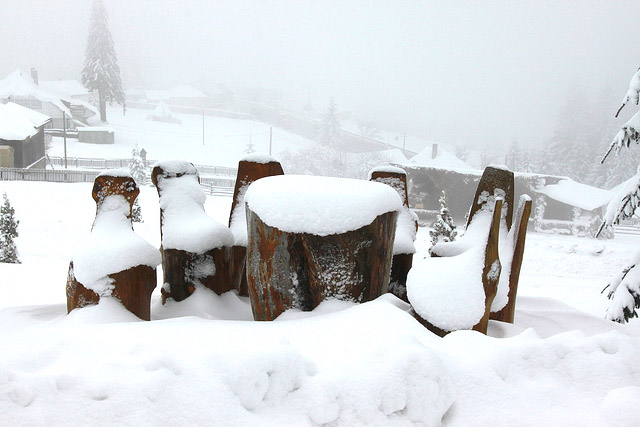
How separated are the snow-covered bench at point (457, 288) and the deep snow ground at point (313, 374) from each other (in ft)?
0.72

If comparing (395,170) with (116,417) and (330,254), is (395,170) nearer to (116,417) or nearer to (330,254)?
(330,254)

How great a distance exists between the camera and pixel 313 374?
1.91 metres

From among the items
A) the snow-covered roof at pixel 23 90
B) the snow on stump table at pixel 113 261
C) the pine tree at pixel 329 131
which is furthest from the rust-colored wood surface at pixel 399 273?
the pine tree at pixel 329 131

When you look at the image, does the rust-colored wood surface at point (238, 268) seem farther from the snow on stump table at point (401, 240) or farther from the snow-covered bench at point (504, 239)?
the snow-covered bench at point (504, 239)

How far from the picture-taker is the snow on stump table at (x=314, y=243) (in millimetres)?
2645

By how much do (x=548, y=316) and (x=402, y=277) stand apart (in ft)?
4.34

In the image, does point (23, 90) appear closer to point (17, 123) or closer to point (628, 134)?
point (17, 123)

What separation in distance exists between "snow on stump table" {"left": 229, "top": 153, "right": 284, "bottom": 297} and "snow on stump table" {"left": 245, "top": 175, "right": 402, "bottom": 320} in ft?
2.51

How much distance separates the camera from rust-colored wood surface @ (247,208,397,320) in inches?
106

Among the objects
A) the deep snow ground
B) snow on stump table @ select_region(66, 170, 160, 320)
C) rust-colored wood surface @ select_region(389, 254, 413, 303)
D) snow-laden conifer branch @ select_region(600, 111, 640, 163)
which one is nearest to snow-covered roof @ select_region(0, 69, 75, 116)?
snow on stump table @ select_region(66, 170, 160, 320)

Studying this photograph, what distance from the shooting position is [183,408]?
1.69 m

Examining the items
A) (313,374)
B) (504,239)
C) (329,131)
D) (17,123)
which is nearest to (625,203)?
(504,239)

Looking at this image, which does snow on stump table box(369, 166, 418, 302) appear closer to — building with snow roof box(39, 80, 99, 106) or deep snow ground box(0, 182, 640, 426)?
deep snow ground box(0, 182, 640, 426)

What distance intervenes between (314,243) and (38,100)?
52829 mm
